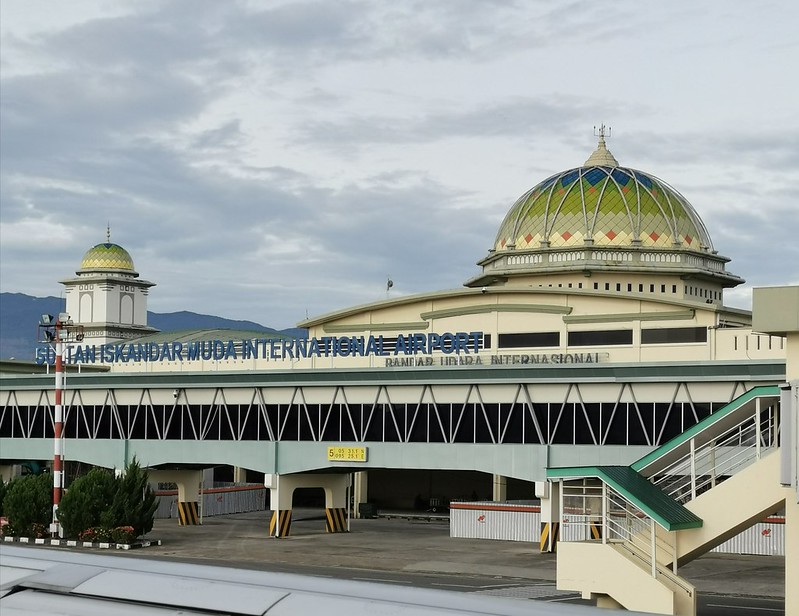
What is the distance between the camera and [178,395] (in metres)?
76.2

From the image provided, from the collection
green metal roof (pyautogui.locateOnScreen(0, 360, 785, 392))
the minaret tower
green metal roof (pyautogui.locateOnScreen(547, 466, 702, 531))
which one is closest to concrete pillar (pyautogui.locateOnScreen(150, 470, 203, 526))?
green metal roof (pyautogui.locateOnScreen(0, 360, 785, 392))

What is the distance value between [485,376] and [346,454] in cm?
927

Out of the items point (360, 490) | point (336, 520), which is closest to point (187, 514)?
point (336, 520)

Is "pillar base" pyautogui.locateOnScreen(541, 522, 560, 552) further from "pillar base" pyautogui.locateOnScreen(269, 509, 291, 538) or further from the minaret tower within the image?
the minaret tower

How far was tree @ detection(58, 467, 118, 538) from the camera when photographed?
66125mm

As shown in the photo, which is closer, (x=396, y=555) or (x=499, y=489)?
(x=396, y=555)

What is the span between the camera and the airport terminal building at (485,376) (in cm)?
6303

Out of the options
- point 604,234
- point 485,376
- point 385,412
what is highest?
point 604,234

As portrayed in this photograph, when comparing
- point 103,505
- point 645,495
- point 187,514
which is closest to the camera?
point 645,495

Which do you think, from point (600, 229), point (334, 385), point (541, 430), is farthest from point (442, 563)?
point (600, 229)

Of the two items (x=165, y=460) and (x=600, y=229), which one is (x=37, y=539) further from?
(x=600, y=229)

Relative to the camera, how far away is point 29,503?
68.4 m

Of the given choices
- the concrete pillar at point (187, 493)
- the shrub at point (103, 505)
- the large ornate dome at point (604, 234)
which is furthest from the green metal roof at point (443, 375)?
the large ornate dome at point (604, 234)

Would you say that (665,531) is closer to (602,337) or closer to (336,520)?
(602,337)
